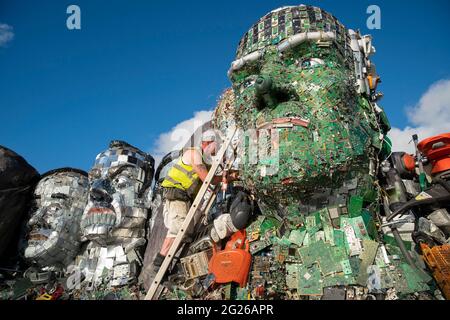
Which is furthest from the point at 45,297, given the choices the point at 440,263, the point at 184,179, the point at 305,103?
the point at 440,263

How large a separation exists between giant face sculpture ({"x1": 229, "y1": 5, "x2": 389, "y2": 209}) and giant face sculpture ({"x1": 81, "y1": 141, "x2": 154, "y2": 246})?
256 centimetres

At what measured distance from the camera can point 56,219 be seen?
21.9ft

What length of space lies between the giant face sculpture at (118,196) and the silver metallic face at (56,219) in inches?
20.2

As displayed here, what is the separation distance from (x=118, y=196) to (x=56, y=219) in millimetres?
1265

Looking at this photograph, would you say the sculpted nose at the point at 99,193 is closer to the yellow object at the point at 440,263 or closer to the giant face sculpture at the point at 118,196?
the giant face sculpture at the point at 118,196

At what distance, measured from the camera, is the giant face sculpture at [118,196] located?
604 centimetres

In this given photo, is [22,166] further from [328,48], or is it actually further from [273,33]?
[328,48]

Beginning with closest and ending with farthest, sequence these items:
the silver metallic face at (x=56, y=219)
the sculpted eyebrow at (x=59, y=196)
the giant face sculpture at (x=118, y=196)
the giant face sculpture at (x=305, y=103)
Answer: the giant face sculpture at (x=305, y=103) < the giant face sculpture at (x=118, y=196) < the silver metallic face at (x=56, y=219) < the sculpted eyebrow at (x=59, y=196)

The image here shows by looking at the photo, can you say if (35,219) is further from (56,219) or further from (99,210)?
(99,210)

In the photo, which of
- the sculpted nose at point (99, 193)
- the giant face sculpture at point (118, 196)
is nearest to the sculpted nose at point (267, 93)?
the giant face sculpture at point (118, 196)

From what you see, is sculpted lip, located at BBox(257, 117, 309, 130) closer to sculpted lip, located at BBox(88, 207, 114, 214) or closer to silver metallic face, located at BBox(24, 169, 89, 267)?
sculpted lip, located at BBox(88, 207, 114, 214)

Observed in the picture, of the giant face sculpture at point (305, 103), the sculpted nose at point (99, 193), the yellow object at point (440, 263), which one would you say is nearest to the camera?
the yellow object at point (440, 263)

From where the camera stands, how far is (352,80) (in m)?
4.80

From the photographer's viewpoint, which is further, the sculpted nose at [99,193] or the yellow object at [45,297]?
the sculpted nose at [99,193]
